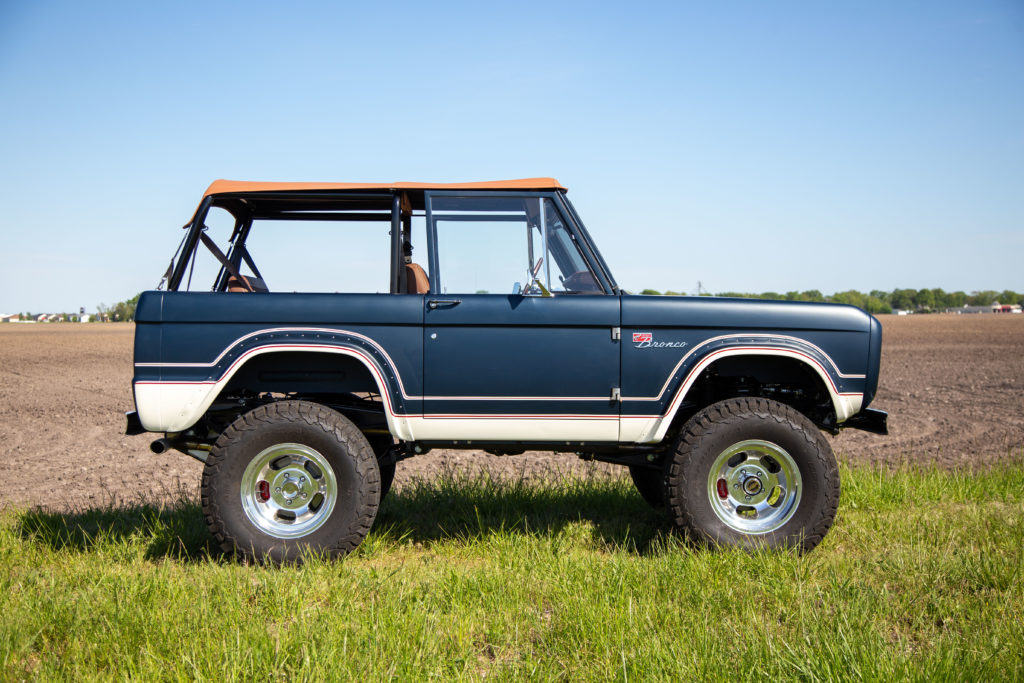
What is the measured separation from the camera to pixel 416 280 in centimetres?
479

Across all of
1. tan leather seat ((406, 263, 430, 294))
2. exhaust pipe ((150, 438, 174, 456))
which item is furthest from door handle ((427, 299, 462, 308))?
exhaust pipe ((150, 438, 174, 456))

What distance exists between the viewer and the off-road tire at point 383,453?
4383mm

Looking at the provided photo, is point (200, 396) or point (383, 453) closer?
point (200, 396)

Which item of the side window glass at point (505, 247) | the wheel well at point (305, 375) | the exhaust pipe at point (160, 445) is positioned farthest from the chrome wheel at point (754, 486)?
the exhaust pipe at point (160, 445)

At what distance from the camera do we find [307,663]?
2.63 meters

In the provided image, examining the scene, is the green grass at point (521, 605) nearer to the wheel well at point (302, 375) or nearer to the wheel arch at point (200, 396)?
the wheel arch at point (200, 396)

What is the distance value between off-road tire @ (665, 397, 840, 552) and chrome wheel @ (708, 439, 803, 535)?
Answer: 0.02 meters

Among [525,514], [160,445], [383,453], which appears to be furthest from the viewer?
[525,514]

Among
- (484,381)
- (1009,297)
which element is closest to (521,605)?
(484,381)

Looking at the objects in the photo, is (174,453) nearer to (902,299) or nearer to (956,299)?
(902,299)

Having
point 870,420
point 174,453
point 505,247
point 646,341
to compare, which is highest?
point 505,247

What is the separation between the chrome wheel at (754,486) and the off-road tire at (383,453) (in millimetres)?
1945

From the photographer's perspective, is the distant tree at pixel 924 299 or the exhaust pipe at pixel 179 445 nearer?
the exhaust pipe at pixel 179 445

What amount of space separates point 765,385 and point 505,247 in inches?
78.5
